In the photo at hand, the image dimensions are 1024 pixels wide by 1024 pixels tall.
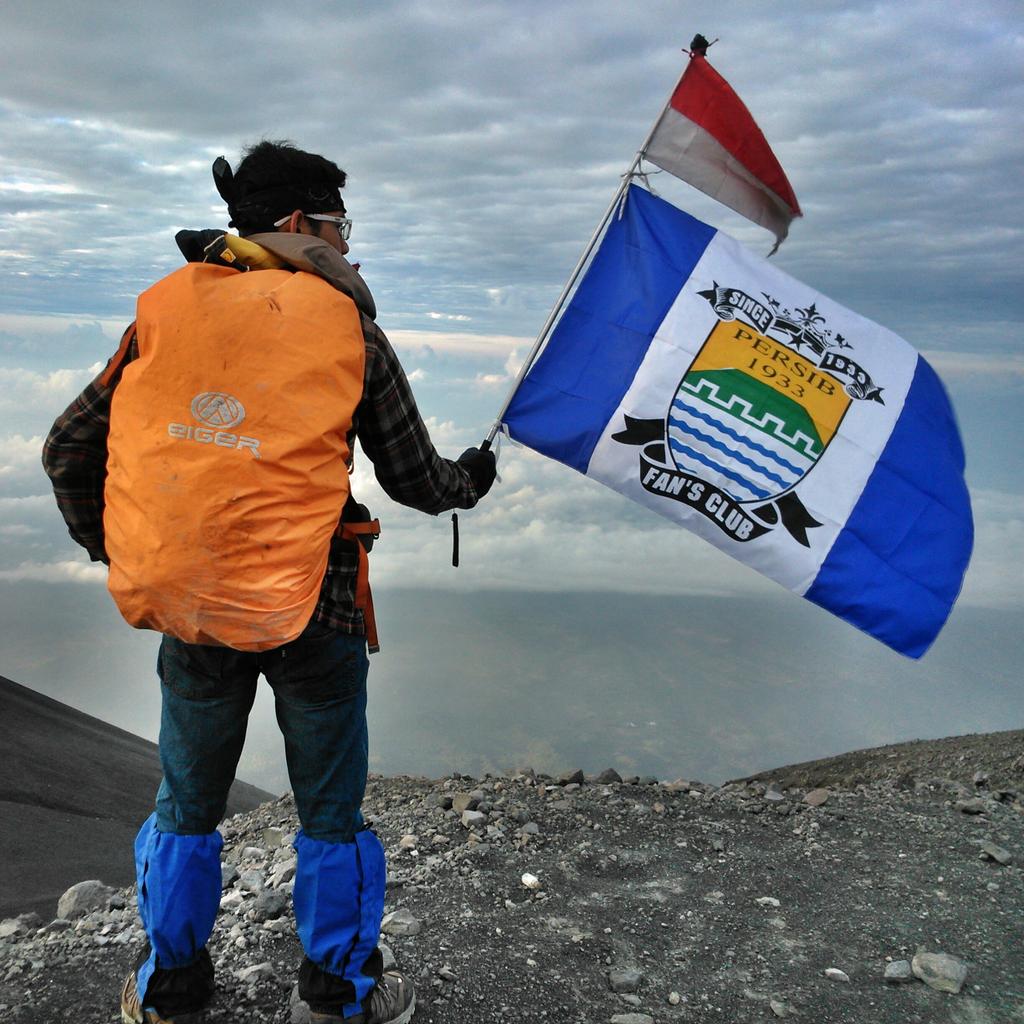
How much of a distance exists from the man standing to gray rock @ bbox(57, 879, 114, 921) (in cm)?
207

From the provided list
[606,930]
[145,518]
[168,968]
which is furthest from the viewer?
[606,930]

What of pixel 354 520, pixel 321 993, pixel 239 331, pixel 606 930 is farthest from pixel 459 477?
pixel 606 930

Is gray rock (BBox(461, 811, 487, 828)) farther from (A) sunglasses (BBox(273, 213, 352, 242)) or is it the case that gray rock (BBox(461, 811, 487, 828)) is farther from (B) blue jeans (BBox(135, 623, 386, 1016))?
(A) sunglasses (BBox(273, 213, 352, 242))

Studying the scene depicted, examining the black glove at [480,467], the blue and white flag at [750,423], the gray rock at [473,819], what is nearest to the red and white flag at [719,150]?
the blue and white flag at [750,423]

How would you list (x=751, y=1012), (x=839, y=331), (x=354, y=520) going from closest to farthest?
(x=354, y=520) < (x=751, y=1012) < (x=839, y=331)

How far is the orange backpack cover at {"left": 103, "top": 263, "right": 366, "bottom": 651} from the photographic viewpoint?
321cm

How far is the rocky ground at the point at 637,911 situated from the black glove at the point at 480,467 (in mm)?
2388

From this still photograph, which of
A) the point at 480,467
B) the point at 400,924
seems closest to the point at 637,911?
the point at 400,924

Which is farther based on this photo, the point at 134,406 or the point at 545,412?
the point at 545,412

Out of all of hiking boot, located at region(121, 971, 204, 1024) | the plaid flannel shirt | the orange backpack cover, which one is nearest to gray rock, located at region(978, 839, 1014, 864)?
Answer: the plaid flannel shirt

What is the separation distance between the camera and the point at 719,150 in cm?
605

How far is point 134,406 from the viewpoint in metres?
3.33

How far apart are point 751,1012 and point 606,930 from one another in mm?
912

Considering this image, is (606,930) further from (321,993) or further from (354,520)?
(354,520)
